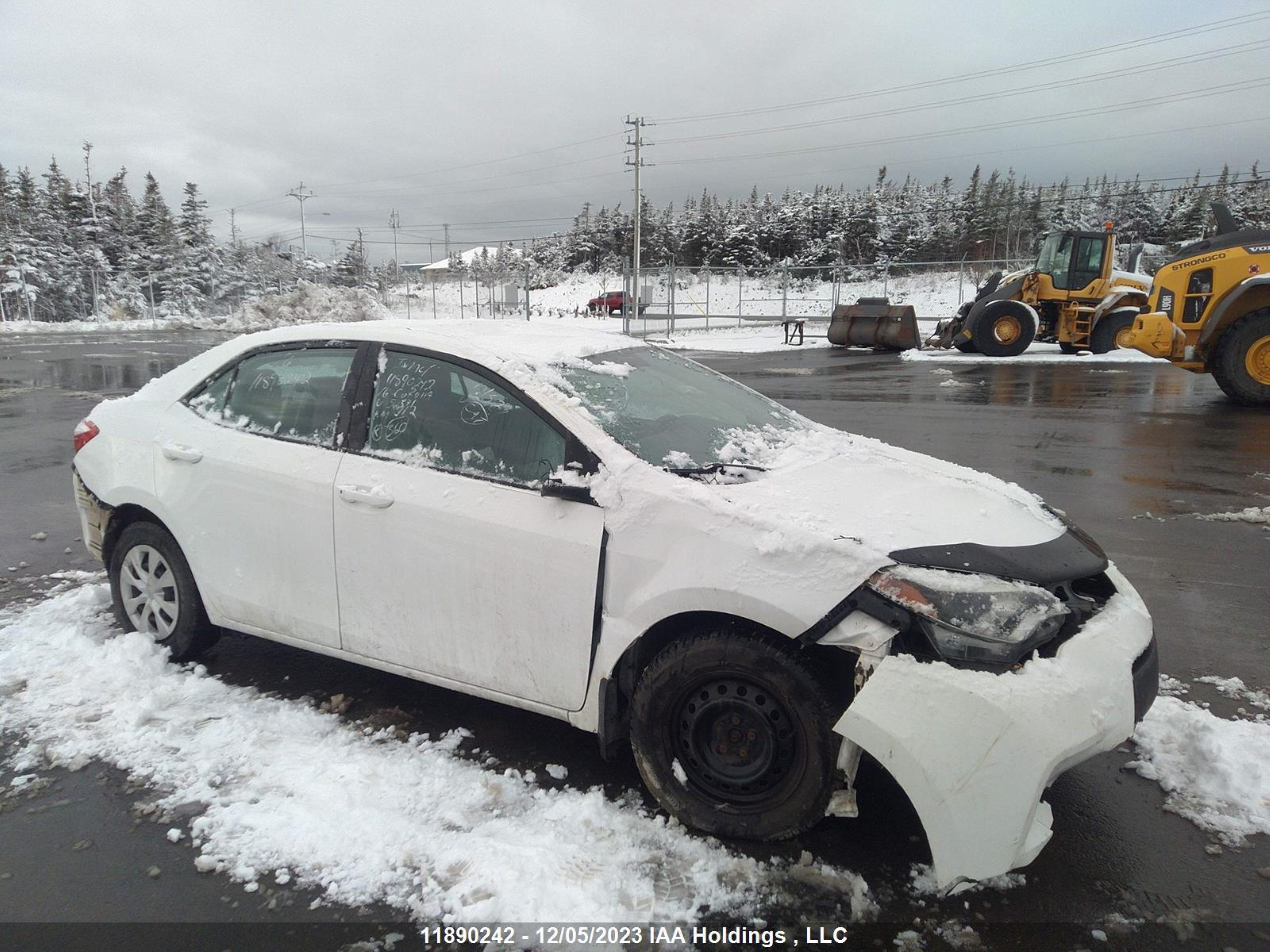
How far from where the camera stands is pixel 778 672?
2463mm

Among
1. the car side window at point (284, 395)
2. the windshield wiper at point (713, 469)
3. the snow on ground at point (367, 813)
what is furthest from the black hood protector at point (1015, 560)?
the car side window at point (284, 395)

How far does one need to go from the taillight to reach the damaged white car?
100 millimetres

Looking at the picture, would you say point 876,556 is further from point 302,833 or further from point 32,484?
point 32,484

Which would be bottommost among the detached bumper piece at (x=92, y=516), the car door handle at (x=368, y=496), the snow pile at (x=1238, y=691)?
the snow pile at (x=1238, y=691)

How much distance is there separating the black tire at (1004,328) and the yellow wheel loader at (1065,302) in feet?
0.05

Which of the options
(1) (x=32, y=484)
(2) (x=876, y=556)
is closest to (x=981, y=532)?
(2) (x=876, y=556)

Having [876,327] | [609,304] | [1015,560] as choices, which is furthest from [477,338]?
[609,304]

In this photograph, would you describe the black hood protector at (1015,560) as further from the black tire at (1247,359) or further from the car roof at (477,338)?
the black tire at (1247,359)

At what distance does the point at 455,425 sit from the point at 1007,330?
20.9m

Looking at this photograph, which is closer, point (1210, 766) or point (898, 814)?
point (898, 814)

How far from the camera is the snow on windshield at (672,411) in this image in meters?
3.07

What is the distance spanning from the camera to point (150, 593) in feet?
12.7

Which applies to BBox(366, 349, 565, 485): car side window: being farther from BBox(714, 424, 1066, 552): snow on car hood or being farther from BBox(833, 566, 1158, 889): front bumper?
BBox(833, 566, 1158, 889): front bumper

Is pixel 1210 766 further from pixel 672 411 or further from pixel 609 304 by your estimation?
pixel 609 304
